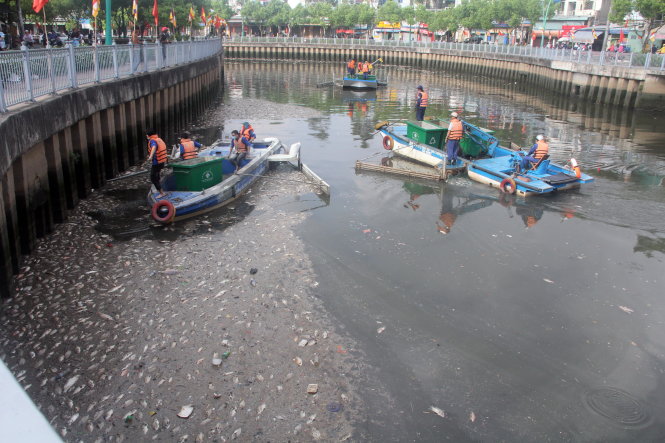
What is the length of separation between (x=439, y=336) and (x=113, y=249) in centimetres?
759

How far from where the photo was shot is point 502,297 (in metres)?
10.5

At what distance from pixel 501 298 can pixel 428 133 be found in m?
10.8

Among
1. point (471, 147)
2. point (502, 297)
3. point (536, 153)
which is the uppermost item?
point (536, 153)

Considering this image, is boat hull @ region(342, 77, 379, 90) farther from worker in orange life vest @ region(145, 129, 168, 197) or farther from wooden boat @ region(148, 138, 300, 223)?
worker in orange life vest @ region(145, 129, 168, 197)

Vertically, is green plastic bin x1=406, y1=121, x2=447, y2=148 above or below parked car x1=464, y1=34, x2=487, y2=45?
below

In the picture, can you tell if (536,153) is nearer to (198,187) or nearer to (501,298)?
(501,298)

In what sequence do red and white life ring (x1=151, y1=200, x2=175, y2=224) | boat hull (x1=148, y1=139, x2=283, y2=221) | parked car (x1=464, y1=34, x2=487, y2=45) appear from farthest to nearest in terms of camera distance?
parked car (x1=464, y1=34, x2=487, y2=45)
boat hull (x1=148, y1=139, x2=283, y2=221)
red and white life ring (x1=151, y1=200, x2=175, y2=224)

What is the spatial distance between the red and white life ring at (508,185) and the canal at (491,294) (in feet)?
1.34

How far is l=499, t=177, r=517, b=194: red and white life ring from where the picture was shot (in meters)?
16.7

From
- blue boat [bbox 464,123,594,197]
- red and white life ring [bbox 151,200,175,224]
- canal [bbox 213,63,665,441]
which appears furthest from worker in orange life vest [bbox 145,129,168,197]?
blue boat [bbox 464,123,594,197]

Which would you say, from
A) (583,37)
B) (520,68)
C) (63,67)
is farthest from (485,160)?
(583,37)

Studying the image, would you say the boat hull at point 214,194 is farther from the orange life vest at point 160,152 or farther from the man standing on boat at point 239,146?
the orange life vest at point 160,152

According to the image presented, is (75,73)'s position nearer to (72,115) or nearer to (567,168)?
(72,115)

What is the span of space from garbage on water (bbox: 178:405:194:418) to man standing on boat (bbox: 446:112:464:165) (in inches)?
554
